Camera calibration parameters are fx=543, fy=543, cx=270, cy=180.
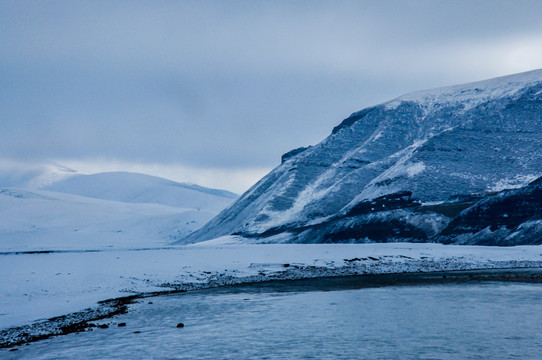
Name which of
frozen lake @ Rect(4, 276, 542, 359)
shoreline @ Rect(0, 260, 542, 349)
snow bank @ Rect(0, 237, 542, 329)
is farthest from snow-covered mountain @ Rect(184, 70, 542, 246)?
frozen lake @ Rect(4, 276, 542, 359)

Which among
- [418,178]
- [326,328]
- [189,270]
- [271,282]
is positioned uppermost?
[418,178]

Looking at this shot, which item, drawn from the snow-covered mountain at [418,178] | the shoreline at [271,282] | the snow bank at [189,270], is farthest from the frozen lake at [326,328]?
the snow-covered mountain at [418,178]

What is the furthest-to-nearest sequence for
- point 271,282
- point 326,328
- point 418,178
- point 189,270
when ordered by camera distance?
point 418,178, point 189,270, point 271,282, point 326,328

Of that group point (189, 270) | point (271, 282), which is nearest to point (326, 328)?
point (271, 282)

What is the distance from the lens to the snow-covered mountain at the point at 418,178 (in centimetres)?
13450

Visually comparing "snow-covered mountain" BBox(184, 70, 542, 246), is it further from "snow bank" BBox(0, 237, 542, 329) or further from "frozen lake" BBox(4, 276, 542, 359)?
"frozen lake" BBox(4, 276, 542, 359)

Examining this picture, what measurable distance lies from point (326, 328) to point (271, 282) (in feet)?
90.1

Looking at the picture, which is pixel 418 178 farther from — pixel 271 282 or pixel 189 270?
pixel 271 282

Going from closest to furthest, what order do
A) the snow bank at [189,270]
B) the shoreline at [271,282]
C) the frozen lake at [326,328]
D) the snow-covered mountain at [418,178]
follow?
the frozen lake at [326,328], the shoreline at [271,282], the snow bank at [189,270], the snow-covered mountain at [418,178]

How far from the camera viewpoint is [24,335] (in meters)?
27.3

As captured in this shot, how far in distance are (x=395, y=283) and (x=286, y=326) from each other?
23.8 meters

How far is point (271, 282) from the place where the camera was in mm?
55469

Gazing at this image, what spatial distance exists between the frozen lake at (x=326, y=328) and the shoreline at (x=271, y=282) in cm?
170

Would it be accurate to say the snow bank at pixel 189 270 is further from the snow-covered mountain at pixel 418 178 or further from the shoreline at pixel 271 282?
the snow-covered mountain at pixel 418 178
